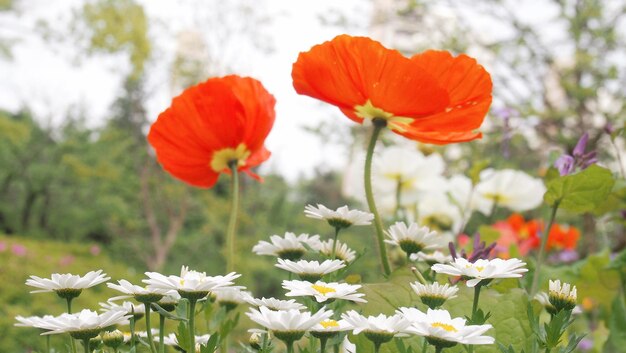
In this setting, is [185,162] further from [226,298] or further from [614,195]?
[614,195]

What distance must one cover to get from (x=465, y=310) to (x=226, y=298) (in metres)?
0.23

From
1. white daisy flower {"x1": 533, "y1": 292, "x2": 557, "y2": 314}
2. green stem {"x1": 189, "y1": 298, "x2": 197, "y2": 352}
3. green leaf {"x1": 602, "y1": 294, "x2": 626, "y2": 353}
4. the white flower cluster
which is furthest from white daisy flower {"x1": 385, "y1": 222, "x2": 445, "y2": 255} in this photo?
the white flower cluster

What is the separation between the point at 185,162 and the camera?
0.82 m

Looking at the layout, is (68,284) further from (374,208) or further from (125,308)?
(374,208)

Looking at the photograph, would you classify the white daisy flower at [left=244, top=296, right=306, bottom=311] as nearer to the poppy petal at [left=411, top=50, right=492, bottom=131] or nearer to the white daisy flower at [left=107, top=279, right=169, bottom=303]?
the white daisy flower at [left=107, top=279, right=169, bottom=303]

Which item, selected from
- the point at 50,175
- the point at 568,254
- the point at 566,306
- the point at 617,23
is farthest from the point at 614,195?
the point at 50,175

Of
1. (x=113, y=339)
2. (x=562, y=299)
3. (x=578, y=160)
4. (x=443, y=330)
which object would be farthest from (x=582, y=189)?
(x=113, y=339)

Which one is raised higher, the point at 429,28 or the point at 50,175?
the point at 429,28

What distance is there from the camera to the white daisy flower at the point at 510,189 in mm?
1312

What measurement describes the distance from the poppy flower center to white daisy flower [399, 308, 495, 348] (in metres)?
0.40

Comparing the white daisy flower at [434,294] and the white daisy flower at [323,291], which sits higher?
the white daisy flower at [323,291]

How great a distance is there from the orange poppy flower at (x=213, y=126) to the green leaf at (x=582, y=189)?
33cm

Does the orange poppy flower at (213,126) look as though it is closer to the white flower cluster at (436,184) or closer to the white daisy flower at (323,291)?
the white daisy flower at (323,291)

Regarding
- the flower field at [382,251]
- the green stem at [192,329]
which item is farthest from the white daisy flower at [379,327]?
the green stem at [192,329]
